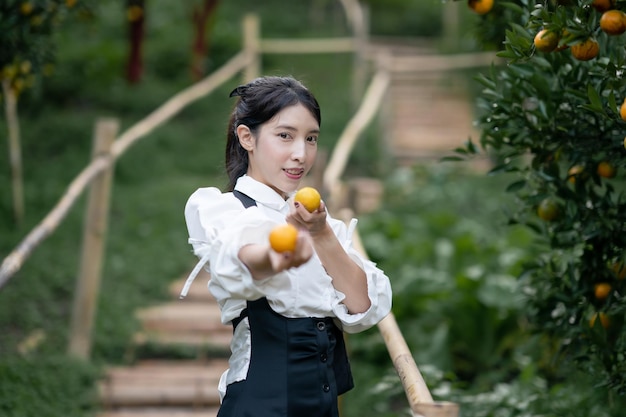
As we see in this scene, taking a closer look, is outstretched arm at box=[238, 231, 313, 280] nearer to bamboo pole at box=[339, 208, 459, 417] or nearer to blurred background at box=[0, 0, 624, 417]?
bamboo pole at box=[339, 208, 459, 417]

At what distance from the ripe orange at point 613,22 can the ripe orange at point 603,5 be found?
0.06m

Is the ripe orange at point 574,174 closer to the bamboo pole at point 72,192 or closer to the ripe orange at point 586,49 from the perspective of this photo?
the ripe orange at point 586,49

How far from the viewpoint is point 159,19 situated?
12227 millimetres

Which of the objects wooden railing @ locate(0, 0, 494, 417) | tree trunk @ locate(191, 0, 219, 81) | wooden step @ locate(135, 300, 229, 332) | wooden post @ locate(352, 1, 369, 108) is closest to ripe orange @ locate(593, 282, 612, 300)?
wooden railing @ locate(0, 0, 494, 417)

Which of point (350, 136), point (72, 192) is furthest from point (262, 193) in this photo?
point (350, 136)

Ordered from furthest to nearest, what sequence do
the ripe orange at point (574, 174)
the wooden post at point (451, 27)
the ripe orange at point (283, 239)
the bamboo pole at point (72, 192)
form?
the wooden post at point (451, 27)
the bamboo pole at point (72, 192)
the ripe orange at point (574, 174)
the ripe orange at point (283, 239)

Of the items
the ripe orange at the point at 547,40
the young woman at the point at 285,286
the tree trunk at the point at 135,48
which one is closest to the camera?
the young woman at the point at 285,286

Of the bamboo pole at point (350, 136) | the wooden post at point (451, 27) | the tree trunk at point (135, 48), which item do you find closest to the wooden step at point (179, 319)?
the bamboo pole at point (350, 136)

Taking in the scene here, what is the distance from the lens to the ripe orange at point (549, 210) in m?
2.69

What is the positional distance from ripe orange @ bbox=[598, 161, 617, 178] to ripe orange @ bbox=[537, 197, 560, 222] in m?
0.19

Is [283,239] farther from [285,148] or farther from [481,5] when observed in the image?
[481,5]

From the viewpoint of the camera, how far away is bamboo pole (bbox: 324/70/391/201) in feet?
16.2

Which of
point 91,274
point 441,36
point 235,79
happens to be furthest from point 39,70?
point 441,36

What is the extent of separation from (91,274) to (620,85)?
2.89 metres
